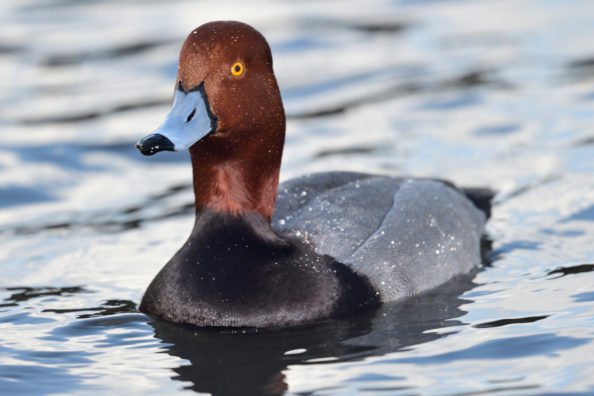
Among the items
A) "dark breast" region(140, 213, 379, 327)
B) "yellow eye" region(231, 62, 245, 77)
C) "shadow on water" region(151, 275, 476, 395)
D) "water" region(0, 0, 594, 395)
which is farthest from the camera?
"yellow eye" region(231, 62, 245, 77)

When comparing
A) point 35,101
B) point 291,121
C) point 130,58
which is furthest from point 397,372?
point 130,58

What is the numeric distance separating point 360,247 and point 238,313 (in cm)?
92

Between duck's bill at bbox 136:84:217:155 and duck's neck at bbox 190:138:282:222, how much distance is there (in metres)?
0.24

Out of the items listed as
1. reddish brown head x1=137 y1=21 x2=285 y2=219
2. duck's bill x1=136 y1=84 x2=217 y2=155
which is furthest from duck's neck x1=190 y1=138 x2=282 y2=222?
duck's bill x1=136 y1=84 x2=217 y2=155

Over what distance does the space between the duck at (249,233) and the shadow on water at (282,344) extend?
0.22 ft

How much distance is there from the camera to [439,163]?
33.6ft

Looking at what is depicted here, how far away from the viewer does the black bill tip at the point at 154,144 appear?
6289mm

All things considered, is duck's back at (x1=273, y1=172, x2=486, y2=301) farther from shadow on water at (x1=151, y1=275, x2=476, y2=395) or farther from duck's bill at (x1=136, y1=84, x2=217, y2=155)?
duck's bill at (x1=136, y1=84, x2=217, y2=155)

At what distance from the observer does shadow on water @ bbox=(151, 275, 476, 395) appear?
6.20 metres

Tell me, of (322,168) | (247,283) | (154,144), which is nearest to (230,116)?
(154,144)

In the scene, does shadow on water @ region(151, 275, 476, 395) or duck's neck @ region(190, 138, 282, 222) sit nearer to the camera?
shadow on water @ region(151, 275, 476, 395)

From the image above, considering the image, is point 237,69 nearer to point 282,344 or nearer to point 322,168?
point 282,344

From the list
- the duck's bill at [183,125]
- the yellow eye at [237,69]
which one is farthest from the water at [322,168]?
the yellow eye at [237,69]

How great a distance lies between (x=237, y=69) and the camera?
6887 mm
